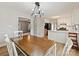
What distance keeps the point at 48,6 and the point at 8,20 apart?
0.60 meters

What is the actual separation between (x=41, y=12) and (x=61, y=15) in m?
0.30

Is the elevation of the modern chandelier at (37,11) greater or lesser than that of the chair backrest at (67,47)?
greater

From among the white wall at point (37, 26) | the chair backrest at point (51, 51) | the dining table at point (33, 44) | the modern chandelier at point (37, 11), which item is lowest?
the chair backrest at point (51, 51)

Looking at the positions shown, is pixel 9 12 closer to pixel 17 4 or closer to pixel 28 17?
pixel 17 4

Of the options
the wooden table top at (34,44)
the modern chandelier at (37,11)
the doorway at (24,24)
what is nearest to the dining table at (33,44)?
the wooden table top at (34,44)

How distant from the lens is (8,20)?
134 cm

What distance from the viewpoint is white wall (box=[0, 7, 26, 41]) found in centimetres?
131

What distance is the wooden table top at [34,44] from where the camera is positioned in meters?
1.36

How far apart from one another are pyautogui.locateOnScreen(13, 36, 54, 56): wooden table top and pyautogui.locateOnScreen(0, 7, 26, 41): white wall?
0.21 m

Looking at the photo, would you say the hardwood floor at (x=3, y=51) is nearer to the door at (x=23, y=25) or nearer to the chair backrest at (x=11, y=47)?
the chair backrest at (x=11, y=47)

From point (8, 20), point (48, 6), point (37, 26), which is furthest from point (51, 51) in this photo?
point (8, 20)

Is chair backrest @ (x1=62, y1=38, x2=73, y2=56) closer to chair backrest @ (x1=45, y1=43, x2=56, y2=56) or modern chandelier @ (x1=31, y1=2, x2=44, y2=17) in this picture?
chair backrest @ (x1=45, y1=43, x2=56, y2=56)

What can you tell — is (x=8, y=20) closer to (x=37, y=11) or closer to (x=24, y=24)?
(x=24, y=24)

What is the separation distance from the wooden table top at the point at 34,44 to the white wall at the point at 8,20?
0.68 ft
